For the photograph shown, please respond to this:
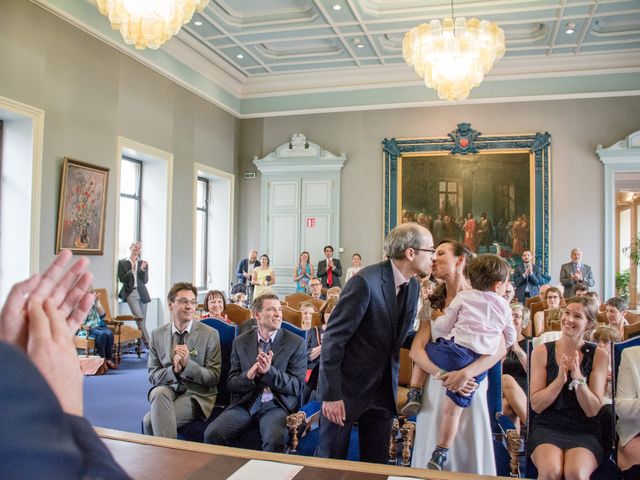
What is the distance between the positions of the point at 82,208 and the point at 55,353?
27.5 ft

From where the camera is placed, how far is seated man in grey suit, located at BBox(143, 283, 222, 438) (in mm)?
3674

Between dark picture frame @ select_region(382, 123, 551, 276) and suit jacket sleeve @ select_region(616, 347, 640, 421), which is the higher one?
dark picture frame @ select_region(382, 123, 551, 276)

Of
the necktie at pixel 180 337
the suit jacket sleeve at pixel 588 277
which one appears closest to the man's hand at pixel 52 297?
the necktie at pixel 180 337

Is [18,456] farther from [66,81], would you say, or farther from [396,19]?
[396,19]

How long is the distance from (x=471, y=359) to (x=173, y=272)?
895 cm

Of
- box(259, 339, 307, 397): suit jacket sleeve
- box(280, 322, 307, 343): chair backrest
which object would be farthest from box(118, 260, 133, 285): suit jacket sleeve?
box(259, 339, 307, 397): suit jacket sleeve

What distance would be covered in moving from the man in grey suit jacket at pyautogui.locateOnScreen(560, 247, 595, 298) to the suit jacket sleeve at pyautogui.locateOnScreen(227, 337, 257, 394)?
8.41 m

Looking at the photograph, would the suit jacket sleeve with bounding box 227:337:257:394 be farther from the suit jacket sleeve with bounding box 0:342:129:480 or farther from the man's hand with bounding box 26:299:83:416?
the suit jacket sleeve with bounding box 0:342:129:480

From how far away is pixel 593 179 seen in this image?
11.6 metres

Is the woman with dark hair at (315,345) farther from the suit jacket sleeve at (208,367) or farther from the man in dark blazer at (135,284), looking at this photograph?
the man in dark blazer at (135,284)

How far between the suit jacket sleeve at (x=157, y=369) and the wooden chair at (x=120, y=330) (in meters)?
4.42

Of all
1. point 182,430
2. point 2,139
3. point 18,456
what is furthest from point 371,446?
point 2,139

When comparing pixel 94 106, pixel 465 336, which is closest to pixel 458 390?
pixel 465 336

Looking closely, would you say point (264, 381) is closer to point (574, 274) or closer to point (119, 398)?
point (119, 398)
